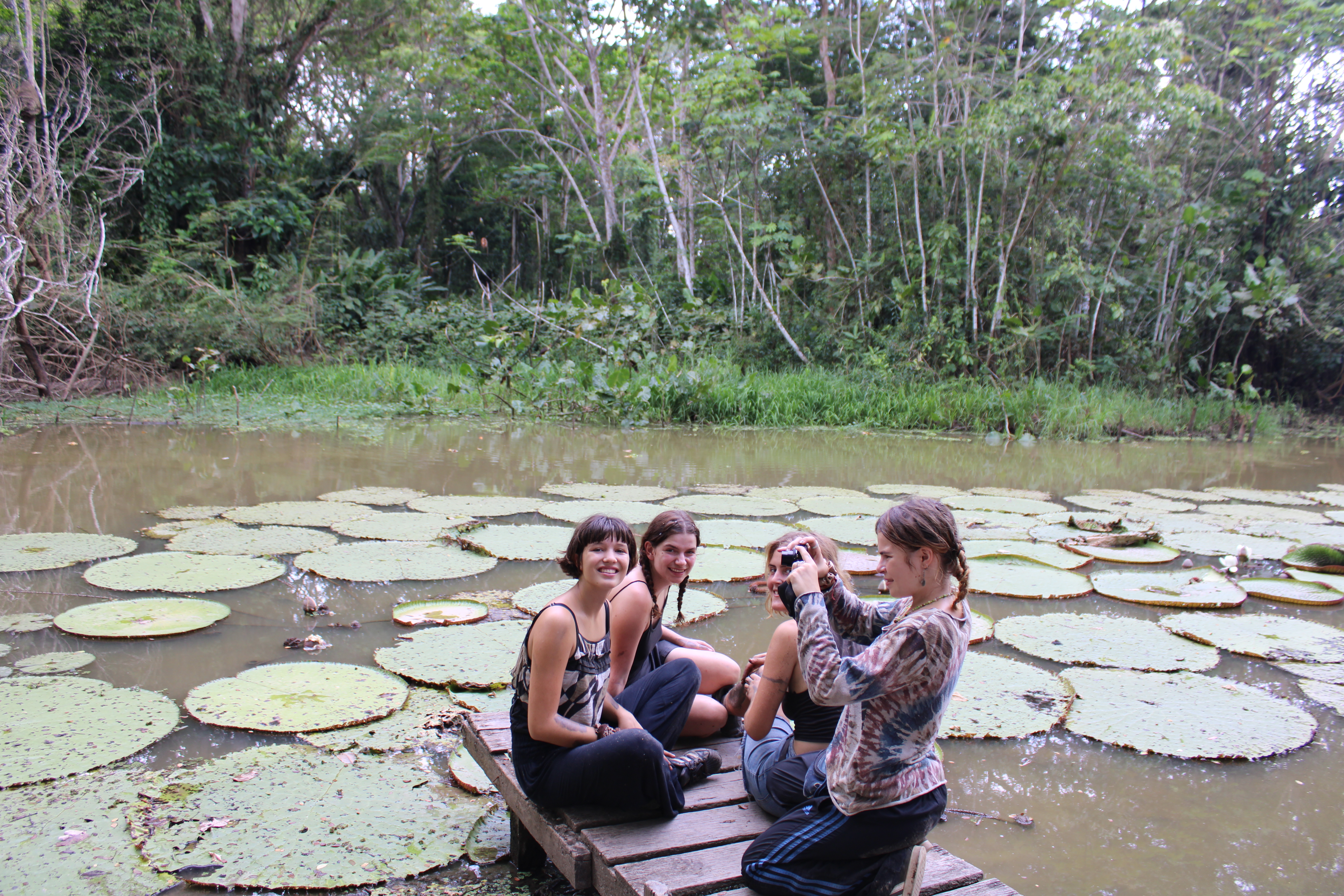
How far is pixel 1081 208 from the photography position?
1087 centimetres

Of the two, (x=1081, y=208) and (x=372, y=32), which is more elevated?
(x=372, y=32)

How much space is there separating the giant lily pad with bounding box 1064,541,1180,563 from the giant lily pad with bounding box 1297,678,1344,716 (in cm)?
141

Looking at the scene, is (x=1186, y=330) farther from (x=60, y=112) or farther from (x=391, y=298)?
(x=60, y=112)

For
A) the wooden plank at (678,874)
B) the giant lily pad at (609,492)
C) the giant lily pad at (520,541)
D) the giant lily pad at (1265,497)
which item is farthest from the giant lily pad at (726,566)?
the giant lily pad at (1265,497)

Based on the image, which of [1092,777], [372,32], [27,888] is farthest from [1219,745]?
[372,32]

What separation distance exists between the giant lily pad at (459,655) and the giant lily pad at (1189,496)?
489 centimetres

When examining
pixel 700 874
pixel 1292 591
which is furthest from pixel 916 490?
pixel 700 874

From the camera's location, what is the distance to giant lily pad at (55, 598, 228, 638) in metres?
2.91

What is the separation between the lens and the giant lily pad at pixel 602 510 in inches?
192

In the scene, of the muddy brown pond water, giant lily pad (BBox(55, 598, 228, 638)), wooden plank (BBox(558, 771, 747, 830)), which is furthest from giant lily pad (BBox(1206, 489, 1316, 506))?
giant lily pad (BBox(55, 598, 228, 638))

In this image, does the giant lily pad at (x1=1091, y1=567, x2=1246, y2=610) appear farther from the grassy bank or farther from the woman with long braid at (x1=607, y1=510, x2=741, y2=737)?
the grassy bank

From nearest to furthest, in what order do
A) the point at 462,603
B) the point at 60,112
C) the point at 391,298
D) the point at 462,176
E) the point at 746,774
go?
the point at 746,774 → the point at 462,603 → the point at 60,112 → the point at 391,298 → the point at 462,176

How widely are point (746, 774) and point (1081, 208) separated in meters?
10.9

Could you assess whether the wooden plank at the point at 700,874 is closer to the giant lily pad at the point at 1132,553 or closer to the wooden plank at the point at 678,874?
the wooden plank at the point at 678,874
